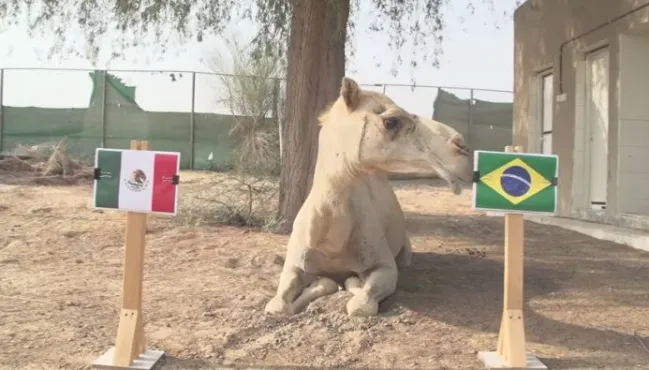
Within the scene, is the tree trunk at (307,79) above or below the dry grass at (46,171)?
above

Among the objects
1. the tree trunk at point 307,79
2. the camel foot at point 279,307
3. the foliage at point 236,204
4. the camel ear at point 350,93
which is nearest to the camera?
the camel ear at point 350,93

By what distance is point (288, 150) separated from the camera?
333 inches

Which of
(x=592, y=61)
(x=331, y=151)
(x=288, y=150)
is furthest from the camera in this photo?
(x=592, y=61)

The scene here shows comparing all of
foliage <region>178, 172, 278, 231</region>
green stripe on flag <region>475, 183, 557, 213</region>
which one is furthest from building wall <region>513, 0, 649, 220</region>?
green stripe on flag <region>475, 183, 557, 213</region>

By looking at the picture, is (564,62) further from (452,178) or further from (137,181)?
(137,181)

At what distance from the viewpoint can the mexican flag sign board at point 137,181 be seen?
153 inches

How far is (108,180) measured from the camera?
12.9 ft

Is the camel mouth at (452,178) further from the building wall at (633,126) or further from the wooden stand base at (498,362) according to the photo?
the building wall at (633,126)

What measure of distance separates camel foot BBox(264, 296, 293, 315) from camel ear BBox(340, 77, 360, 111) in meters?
1.52

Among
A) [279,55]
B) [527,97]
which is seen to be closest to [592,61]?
[527,97]

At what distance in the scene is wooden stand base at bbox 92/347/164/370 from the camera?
3809 millimetres

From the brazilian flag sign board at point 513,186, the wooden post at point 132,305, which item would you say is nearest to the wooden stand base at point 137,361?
the wooden post at point 132,305

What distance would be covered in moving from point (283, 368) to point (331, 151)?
1410 millimetres

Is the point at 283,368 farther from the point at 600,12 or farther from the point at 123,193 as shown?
the point at 600,12
